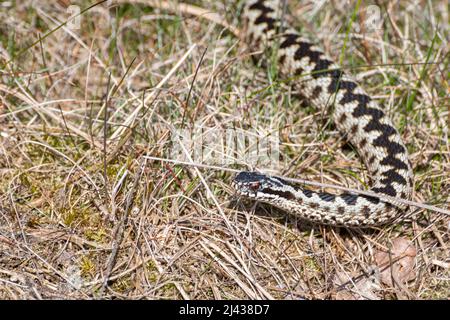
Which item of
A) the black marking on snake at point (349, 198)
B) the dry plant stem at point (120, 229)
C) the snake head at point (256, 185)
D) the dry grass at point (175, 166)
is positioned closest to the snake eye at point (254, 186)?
the snake head at point (256, 185)

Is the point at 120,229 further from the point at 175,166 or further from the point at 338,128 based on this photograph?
the point at 338,128

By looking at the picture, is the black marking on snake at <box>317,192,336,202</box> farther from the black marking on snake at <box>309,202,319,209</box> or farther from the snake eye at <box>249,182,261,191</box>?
the snake eye at <box>249,182,261,191</box>

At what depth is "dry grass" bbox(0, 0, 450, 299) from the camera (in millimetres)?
5480

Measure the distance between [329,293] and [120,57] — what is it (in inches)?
174

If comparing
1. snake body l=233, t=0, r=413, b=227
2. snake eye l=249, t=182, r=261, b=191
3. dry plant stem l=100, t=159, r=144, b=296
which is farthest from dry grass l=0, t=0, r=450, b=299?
snake eye l=249, t=182, r=261, b=191

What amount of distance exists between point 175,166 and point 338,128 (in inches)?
98.7

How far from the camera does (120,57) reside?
764 cm

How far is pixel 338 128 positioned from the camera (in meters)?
7.42

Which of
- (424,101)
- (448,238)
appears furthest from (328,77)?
(448,238)

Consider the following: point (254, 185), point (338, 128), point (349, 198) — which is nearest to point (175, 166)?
point (254, 185)

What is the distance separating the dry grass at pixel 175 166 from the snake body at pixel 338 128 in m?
0.23

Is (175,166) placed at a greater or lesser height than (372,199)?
lesser

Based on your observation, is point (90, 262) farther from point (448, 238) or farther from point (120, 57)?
point (448, 238)
